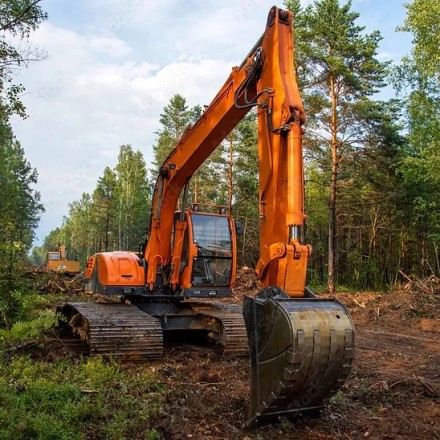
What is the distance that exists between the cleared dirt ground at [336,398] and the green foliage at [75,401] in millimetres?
299

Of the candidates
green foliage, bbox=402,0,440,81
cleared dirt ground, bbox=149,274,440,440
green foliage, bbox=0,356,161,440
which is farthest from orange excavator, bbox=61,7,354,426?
green foliage, bbox=402,0,440,81

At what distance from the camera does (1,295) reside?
26.5 ft

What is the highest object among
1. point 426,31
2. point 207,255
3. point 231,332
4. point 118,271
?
point 426,31

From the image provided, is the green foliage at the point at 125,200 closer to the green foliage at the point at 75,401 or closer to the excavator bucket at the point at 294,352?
the green foliage at the point at 75,401

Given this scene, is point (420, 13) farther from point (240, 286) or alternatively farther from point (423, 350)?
point (423, 350)

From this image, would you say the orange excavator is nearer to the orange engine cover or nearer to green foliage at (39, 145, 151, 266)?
the orange engine cover

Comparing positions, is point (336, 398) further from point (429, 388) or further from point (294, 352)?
point (294, 352)

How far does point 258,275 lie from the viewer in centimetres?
511

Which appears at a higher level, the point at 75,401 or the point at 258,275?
the point at 258,275

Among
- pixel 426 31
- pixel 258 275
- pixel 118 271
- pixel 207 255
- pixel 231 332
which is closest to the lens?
pixel 258 275

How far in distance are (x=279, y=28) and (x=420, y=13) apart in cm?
1802

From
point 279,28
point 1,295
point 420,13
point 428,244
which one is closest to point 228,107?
point 279,28

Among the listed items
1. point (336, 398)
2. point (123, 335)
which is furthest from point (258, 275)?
point (123, 335)

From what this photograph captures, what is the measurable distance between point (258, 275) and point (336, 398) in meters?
1.82
